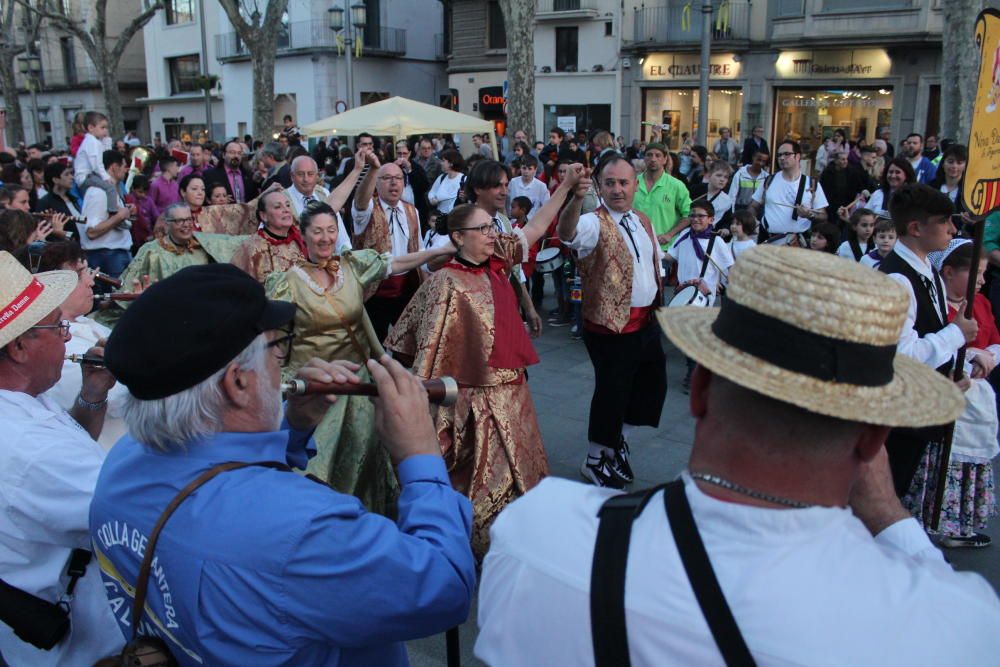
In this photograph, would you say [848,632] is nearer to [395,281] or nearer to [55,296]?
[55,296]

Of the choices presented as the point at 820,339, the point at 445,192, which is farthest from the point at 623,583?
the point at 445,192

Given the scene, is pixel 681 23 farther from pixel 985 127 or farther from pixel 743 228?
pixel 985 127

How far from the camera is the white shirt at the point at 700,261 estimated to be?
6.55 m

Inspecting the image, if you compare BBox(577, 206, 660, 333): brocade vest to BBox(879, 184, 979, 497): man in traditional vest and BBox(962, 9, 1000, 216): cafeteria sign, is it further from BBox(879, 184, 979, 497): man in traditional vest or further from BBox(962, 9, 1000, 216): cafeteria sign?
BBox(962, 9, 1000, 216): cafeteria sign

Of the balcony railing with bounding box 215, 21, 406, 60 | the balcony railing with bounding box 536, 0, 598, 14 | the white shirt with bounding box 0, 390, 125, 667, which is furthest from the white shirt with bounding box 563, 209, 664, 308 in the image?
the balcony railing with bounding box 215, 21, 406, 60

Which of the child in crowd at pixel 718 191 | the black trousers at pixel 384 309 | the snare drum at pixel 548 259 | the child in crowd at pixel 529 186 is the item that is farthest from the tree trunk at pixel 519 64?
the black trousers at pixel 384 309

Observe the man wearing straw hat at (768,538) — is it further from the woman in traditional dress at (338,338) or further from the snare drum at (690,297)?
the snare drum at (690,297)

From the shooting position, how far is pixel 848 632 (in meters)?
1.07

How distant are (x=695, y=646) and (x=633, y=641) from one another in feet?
0.28

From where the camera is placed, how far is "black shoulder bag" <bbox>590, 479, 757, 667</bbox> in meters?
1.10

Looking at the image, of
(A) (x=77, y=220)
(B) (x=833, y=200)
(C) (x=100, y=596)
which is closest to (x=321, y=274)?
(C) (x=100, y=596)

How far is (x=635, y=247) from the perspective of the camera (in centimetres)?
491

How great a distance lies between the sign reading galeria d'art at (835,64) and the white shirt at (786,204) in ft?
55.3

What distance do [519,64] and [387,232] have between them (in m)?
14.3
